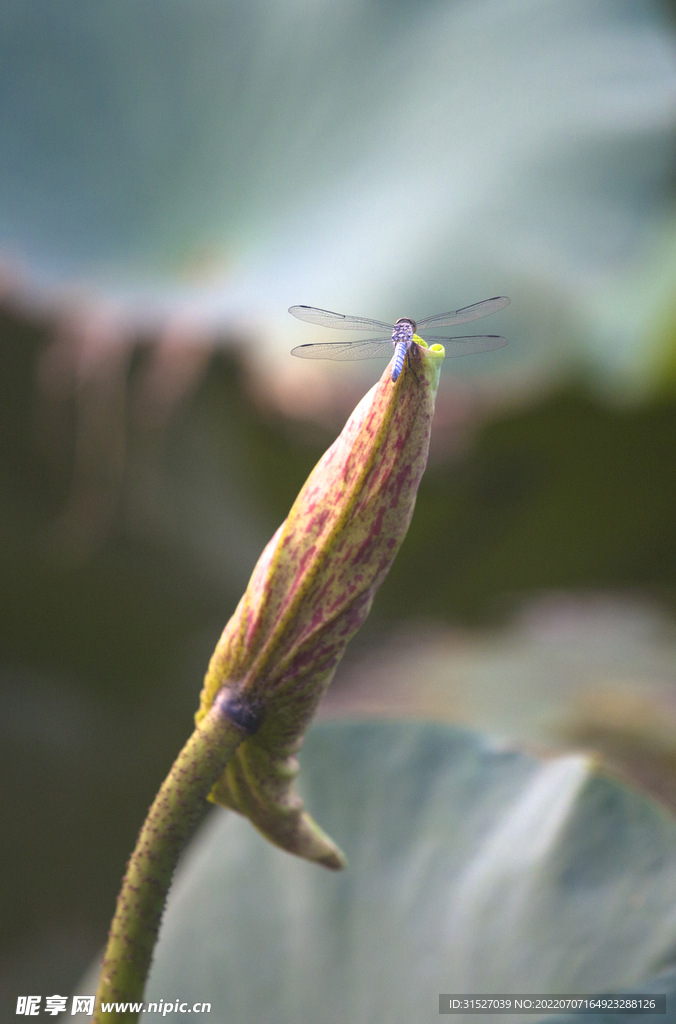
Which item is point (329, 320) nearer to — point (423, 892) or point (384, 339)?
point (384, 339)

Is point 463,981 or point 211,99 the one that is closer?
point 463,981

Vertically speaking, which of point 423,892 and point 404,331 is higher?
point 404,331

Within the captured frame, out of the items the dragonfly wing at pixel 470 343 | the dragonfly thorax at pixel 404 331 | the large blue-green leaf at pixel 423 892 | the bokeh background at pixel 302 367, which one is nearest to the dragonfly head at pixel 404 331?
the dragonfly thorax at pixel 404 331

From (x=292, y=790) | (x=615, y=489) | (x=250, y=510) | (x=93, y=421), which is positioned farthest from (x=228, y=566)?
(x=292, y=790)

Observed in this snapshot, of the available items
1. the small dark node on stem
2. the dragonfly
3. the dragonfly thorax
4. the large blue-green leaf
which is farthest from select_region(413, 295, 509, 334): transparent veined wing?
the large blue-green leaf

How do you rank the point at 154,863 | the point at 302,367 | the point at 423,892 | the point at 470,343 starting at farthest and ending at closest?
the point at 302,367
the point at 423,892
the point at 470,343
the point at 154,863

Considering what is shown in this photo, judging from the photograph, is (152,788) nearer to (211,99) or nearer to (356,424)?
(211,99)

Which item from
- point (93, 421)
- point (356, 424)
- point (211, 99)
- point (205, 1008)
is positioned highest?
point (211, 99)

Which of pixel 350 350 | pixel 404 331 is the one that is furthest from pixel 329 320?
pixel 404 331
